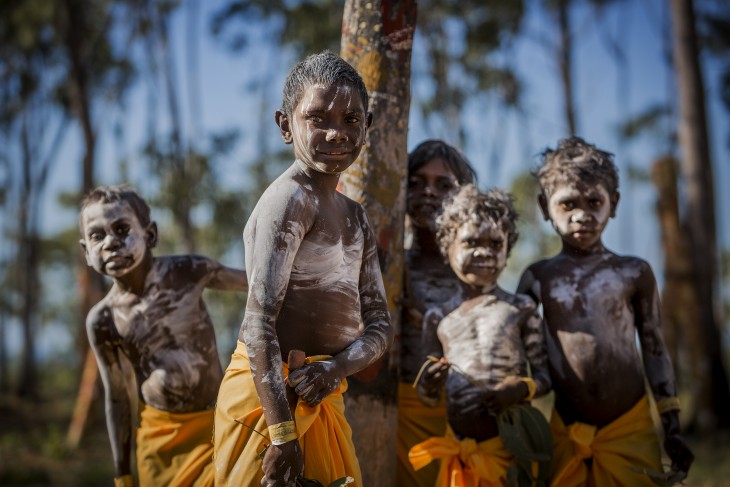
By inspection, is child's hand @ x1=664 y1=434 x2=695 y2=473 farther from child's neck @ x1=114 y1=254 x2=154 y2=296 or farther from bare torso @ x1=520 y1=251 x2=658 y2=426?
child's neck @ x1=114 y1=254 x2=154 y2=296

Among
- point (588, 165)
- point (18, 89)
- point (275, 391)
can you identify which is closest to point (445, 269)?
point (588, 165)

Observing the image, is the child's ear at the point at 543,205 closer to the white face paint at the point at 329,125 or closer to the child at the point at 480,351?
the child at the point at 480,351

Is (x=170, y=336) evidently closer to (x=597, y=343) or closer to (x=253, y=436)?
(x=253, y=436)

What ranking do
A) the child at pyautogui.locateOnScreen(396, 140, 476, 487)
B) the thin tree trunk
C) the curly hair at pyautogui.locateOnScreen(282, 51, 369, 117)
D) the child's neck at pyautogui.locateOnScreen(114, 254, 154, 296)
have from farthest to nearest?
the thin tree trunk < the child at pyautogui.locateOnScreen(396, 140, 476, 487) < the child's neck at pyautogui.locateOnScreen(114, 254, 154, 296) < the curly hair at pyautogui.locateOnScreen(282, 51, 369, 117)

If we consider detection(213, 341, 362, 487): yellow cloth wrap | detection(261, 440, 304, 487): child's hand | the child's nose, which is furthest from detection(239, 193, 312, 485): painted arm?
the child's nose

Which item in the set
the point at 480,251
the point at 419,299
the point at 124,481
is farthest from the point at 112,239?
the point at 480,251

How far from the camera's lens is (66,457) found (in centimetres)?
973

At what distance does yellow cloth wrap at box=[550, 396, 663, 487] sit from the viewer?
2822 mm

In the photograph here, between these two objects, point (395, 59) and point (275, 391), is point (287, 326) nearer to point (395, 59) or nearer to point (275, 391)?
point (275, 391)

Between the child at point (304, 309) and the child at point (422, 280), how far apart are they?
918mm

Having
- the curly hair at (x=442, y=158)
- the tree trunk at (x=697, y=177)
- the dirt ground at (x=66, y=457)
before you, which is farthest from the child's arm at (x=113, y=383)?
the tree trunk at (x=697, y=177)

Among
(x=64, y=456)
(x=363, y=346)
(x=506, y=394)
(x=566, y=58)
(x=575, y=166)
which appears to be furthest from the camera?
(x=566, y=58)

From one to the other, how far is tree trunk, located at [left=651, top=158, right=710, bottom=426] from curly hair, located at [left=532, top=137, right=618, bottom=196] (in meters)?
7.19

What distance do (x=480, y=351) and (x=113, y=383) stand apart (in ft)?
5.07
